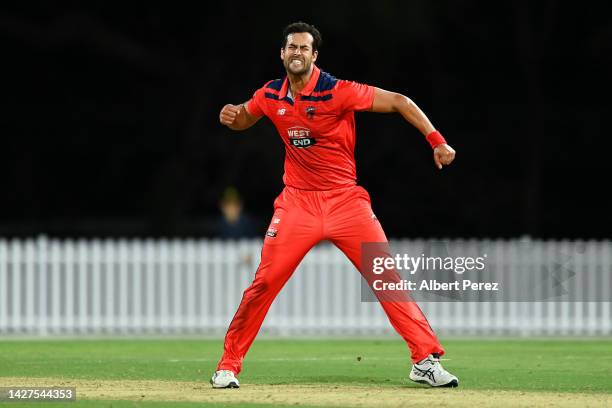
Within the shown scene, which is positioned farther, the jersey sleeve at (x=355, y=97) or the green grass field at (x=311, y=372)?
the jersey sleeve at (x=355, y=97)

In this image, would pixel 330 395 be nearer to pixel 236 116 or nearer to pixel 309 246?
pixel 309 246

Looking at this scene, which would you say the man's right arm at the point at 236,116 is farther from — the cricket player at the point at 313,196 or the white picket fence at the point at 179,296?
the white picket fence at the point at 179,296

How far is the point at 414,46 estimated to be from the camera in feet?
102

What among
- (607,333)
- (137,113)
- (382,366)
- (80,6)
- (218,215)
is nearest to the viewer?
(382,366)

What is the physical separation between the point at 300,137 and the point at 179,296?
8676mm

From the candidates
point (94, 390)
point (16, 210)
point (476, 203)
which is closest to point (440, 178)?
point (476, 203)

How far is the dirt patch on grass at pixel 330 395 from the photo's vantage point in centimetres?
912

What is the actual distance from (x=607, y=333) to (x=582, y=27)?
13903mm

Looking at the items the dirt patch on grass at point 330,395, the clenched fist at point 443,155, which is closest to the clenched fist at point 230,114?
the clenched fist at point 443,155

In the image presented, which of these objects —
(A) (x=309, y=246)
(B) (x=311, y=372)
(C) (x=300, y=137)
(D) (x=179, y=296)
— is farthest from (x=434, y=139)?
(D) (x=179, y=296)

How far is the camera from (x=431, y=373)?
990 cm

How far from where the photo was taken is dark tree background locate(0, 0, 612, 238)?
29.9 metres

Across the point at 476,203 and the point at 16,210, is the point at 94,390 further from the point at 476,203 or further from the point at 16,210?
the point at 16,210

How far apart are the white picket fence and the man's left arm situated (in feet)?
27.3
